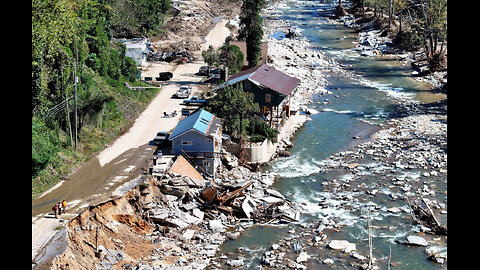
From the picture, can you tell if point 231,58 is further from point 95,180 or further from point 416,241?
point 416,241

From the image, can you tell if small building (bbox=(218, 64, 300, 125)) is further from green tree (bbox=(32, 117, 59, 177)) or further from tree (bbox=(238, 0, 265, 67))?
green tree (bbox=(32, 117, 59, 177))

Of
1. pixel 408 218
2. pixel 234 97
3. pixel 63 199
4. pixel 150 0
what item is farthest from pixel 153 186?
pixel 150 0

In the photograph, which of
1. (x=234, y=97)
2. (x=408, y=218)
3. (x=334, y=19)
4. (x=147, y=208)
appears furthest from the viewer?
(x=334, y=19)

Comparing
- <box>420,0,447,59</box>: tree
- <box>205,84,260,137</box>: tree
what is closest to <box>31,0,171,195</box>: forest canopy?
<box>205,84,260,137</box>: tree

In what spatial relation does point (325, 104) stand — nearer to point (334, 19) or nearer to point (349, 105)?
point (349, 105)

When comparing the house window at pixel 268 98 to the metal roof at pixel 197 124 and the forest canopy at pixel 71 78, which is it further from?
the forest canopy at pixel 71 78

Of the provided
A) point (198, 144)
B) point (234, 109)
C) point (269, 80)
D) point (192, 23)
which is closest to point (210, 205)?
point (198, 144)
